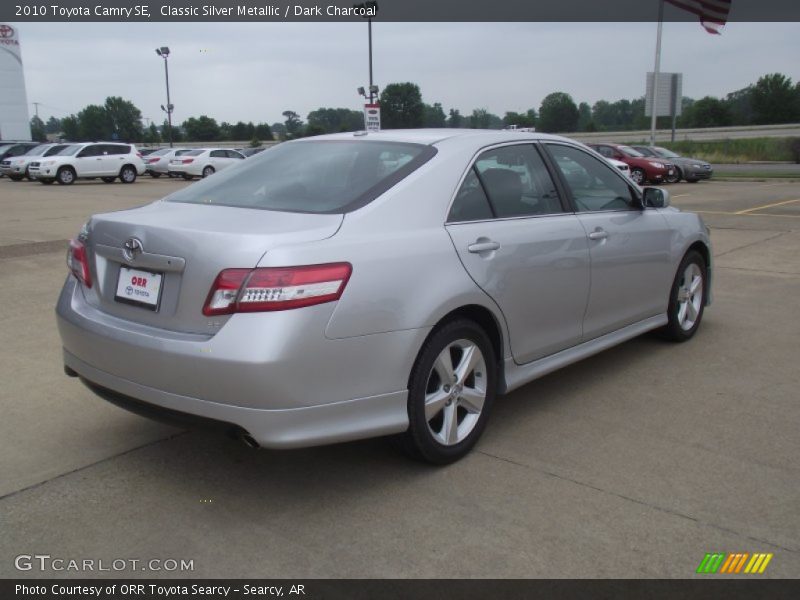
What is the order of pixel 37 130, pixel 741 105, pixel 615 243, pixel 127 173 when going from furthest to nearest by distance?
1. pixel 37 130
2. pixel 741 105
3. pixel 127 173
4. pixel 615 243

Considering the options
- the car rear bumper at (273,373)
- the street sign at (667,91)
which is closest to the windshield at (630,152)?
the street sign at (667,91)

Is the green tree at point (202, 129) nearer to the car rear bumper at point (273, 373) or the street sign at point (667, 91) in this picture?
the street sign at point (667, 91)

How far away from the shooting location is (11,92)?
76.6 metres

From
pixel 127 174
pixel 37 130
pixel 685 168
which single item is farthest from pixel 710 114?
pixel 37 130

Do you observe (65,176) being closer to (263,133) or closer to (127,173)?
(127,173)

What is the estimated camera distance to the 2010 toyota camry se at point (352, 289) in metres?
2.91

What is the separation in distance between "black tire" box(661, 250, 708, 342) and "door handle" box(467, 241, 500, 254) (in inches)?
88.8

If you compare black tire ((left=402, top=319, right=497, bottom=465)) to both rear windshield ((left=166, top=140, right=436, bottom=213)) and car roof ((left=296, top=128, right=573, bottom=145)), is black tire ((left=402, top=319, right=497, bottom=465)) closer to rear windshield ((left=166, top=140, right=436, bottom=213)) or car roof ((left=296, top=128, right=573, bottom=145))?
rear windshield ((left=166, top=140, right=436, bottom=213))

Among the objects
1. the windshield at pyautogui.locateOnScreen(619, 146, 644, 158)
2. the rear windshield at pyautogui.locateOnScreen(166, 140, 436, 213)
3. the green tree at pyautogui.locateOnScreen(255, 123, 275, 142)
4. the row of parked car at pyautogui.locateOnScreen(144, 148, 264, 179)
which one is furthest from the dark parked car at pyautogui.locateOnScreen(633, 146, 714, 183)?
the green tree at pyautogui.locateOnScreen(255, 123, 275, 142)
